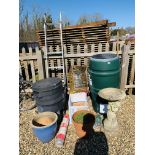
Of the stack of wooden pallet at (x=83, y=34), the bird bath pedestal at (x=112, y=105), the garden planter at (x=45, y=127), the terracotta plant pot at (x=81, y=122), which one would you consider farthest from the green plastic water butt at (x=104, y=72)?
the stack of wooden pallet at (x=83, y=34)

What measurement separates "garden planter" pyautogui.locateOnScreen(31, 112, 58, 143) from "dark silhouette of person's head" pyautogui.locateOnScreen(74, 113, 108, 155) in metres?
0.52

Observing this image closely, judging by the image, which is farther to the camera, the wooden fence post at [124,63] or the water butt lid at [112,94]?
the wooden fence post at [124,63]

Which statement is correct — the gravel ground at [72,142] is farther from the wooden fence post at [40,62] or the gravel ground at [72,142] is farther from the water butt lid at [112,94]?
the wooden fence post at [40,62]

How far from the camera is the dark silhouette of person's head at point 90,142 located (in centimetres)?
299

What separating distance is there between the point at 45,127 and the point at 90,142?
863 mm

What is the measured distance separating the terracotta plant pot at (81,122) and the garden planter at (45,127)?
0.39m

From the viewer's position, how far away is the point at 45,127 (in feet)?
9.86

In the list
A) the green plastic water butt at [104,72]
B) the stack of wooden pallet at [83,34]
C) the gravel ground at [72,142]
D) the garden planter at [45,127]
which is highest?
the stack of wooden pallet at [83,34]

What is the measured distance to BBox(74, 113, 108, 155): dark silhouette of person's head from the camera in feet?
9.80

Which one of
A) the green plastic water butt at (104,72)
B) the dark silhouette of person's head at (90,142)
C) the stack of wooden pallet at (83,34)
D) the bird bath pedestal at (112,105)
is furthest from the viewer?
the stack of wooden pallet at (83,34)

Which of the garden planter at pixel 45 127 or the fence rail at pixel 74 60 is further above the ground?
the fence rail at pixel 74 60

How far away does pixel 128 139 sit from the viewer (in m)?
3.21

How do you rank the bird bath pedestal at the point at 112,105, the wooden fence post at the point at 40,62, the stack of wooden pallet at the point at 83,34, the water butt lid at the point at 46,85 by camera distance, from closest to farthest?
1. the bird bath pedestal at the point at 112,105
2. the water butt lid at the point at 46,85
3. the wooden fence post at the point at 40,62
4. the stack of wooden pallet at the point at 83,34
